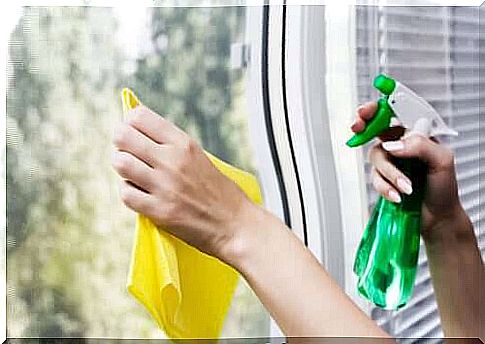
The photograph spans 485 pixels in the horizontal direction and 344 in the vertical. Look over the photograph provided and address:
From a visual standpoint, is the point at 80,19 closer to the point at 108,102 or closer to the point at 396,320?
the point at 108,102

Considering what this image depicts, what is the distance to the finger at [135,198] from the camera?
3.92ft

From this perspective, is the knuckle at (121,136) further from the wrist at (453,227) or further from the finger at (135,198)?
the wrist at (453,227)

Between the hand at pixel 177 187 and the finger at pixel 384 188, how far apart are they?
153 mm

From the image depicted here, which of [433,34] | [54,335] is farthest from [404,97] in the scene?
[54,335]

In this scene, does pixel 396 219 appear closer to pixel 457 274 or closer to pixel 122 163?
pixel 457 274

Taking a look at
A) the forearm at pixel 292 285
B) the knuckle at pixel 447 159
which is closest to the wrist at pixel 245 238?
the forearm at pixel 292 285

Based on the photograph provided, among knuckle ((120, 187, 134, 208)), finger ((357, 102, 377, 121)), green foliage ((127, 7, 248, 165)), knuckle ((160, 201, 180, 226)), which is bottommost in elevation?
knuckle ((160, 201, 180, 226))

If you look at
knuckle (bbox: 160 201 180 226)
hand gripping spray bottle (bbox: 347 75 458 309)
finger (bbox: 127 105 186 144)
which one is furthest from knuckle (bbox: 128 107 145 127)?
hand gripping spray bottle (bbox: 347 75 458 309)

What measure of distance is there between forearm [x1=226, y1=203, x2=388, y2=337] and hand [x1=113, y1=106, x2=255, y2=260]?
30mm

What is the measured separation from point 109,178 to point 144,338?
20 centimetres

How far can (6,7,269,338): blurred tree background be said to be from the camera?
1.23 metres

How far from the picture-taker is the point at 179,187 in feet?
3.90

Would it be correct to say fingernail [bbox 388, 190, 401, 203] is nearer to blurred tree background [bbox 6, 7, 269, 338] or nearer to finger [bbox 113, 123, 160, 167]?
blurred tree background [bbox 6, 7, 269, 338]

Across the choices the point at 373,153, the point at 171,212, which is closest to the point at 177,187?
the point at 171,212
